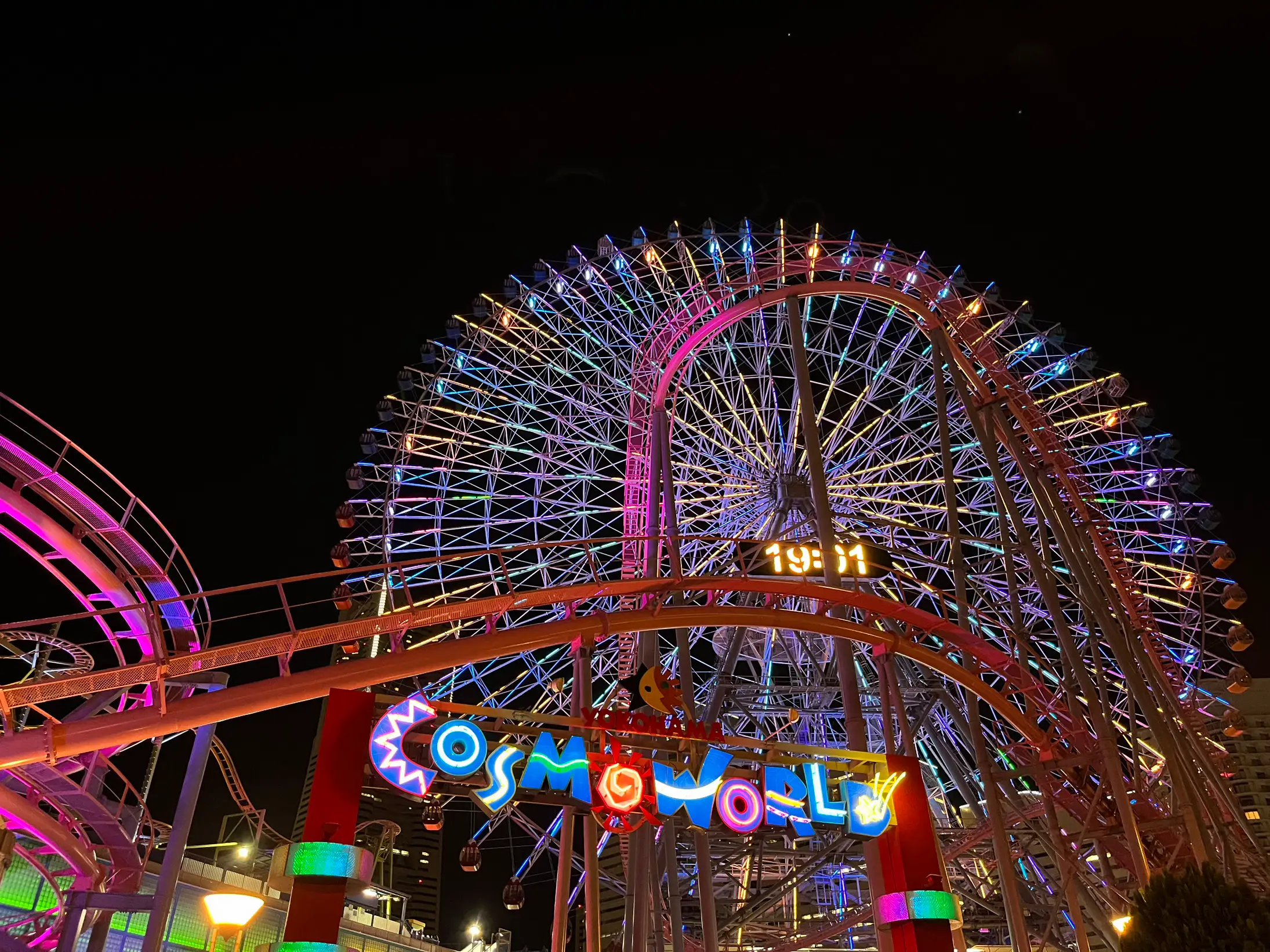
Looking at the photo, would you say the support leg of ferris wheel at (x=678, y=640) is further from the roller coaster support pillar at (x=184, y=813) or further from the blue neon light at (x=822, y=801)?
the roller coaster support pillar at (x=184, y=813)

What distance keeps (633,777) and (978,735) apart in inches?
300

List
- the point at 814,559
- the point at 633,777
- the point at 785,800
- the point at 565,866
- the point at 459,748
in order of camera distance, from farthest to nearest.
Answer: the point at 814,559
the point at 565,866
the point at 785,800
the point at 633,777
the point at 459,748

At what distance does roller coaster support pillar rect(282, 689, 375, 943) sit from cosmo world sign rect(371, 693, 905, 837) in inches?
10.8

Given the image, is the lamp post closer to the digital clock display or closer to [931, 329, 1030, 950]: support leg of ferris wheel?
the digital clock display

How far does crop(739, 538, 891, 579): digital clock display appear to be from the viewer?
18703 millimetres

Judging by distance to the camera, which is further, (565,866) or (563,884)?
(563,884)

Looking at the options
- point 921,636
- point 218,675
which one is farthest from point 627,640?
point 218,675

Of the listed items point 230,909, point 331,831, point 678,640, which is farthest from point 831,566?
point 230,909

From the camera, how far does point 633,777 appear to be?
12320mm

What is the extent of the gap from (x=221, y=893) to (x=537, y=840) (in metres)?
12.1

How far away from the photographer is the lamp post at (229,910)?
418 inches

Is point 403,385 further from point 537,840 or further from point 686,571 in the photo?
point 537,840

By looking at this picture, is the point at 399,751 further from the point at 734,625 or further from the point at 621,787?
the point at 734,625

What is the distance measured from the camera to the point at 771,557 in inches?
771
